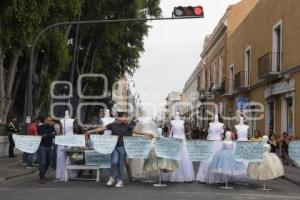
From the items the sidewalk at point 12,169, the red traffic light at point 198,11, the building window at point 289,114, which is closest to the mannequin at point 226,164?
the red traffic light at point 198,11

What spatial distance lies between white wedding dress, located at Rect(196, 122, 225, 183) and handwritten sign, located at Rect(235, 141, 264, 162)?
3.26ft

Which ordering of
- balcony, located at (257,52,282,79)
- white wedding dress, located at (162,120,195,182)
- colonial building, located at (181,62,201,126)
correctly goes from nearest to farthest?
white wedding dress, located at (162,120,195,182)
balcony, located at (257,52,282,79)
colonial building, located at (181,62,201,126)

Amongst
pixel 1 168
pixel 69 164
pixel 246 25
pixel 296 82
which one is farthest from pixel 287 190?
pixel 246 25

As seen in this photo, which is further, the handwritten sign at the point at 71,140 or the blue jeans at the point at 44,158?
the handwritten sign at the point at 71,140

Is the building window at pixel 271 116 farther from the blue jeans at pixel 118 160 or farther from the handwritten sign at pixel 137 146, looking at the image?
the blue jeans at pixel 118 160

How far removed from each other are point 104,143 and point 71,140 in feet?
4.74

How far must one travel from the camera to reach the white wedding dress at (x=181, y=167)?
16.5 m

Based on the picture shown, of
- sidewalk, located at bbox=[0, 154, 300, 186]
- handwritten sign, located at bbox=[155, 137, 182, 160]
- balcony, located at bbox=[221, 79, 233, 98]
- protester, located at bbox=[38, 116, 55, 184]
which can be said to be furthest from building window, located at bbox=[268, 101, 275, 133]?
protester, located at bbox=[38, 116, 55, 184]

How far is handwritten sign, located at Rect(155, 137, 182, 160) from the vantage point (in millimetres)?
15594

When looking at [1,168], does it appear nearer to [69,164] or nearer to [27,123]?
[27,123]

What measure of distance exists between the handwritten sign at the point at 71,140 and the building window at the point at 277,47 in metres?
16.7

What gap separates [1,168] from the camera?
64.6 feet

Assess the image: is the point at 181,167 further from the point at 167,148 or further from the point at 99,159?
the point at 99,159

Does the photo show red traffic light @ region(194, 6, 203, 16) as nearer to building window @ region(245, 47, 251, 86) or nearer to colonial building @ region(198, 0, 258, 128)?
building window @ region(245, 47, 251, 86)
